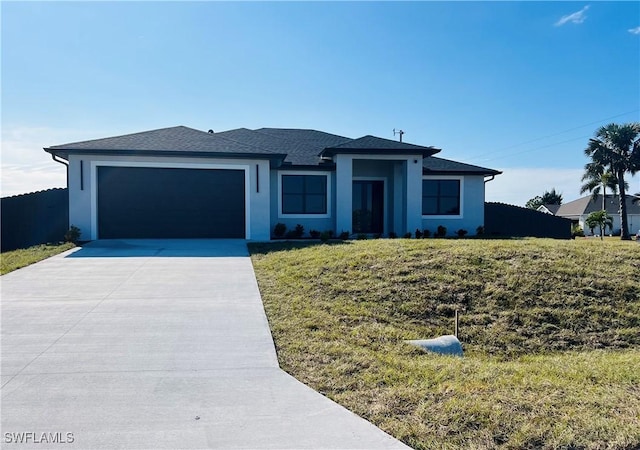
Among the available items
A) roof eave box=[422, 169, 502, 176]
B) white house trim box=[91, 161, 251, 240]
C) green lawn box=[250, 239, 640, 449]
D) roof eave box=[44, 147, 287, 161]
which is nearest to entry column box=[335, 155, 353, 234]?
roof eave box=[44, 147, 287, 161]

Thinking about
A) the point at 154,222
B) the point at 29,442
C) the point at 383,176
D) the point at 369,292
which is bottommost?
the point at 29,442

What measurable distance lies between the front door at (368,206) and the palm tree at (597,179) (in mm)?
27059

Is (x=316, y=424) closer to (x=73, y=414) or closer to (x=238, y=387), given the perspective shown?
(x=238, y=387)

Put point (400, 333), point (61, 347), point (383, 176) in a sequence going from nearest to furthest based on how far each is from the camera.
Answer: point (61, 347), point (400, 333), point (383, 176)

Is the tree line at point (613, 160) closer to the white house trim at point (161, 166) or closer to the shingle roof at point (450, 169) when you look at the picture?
the shingle roof at point (450, 169)

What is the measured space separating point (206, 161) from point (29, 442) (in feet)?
41.1

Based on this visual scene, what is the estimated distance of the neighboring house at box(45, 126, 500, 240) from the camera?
14.5 metres

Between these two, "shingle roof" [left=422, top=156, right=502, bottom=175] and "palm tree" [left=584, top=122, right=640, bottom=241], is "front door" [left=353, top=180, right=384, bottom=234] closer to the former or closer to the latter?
"shingle roof" [left=422, top=156, right=502, bottom=175]

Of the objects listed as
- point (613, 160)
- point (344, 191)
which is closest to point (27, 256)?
point (344, 191)

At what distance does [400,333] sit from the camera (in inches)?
231

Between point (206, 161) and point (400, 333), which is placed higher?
point (206, 161)

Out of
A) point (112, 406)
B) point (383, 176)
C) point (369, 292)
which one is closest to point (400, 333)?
point (369, 292)

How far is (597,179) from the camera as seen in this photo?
123 ft

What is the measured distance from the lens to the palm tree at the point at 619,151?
3356cm
